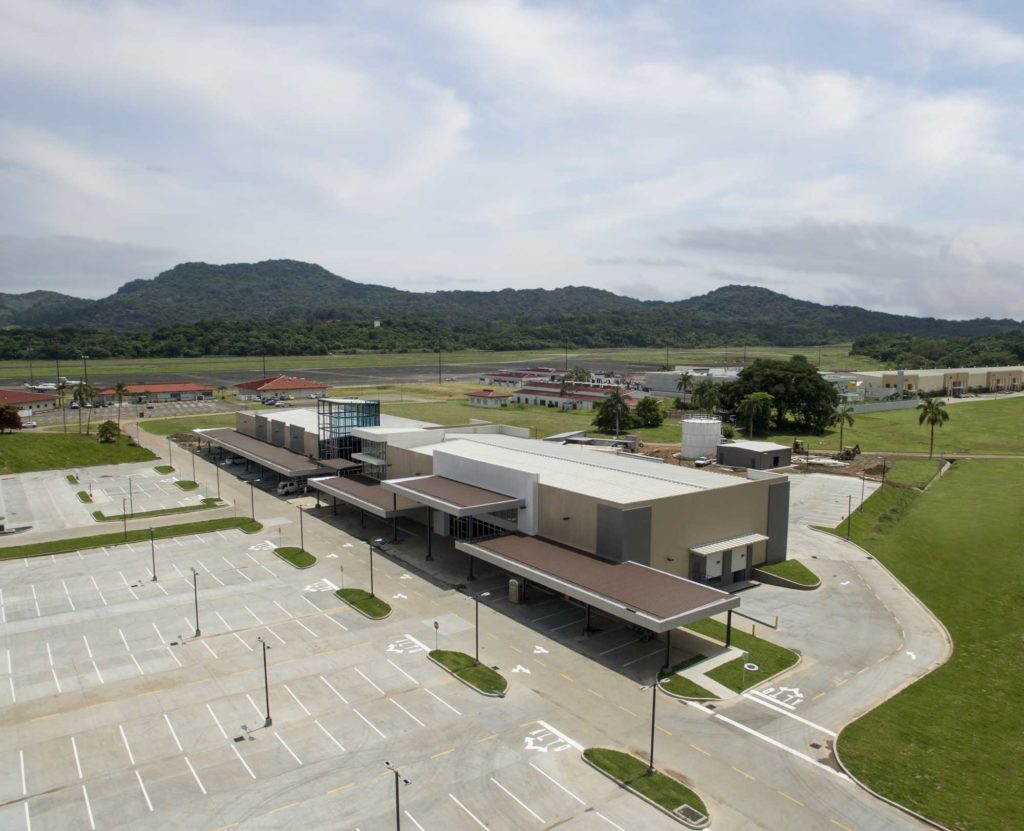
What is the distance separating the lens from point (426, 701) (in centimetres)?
3675

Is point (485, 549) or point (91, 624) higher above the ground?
point (485, 549)

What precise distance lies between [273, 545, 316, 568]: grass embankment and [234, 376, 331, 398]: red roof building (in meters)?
118

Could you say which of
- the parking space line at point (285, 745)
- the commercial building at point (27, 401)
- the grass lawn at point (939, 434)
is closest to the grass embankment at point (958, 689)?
the parking space line at point (285, 745)

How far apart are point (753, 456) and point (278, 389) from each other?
396ft

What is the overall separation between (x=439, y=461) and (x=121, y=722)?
36520 mm

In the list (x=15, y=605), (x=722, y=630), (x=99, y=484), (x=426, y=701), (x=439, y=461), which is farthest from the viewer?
(x=99, y=484)

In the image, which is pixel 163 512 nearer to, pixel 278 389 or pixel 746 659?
pixel 746 659

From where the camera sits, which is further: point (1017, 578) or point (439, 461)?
point (439, 461)

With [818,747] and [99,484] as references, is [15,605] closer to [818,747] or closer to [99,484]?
[99,484]

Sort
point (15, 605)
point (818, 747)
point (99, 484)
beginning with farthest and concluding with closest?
point (99, 484) → point (15, 605) → point (818, 747)

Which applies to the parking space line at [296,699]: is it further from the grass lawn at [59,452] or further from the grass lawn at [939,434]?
the grass lawn at [939,434]

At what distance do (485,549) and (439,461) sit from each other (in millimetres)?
17059

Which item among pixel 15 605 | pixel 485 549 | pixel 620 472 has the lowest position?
pixel 15 605

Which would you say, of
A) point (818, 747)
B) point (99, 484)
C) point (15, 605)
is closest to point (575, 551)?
point (818, 747)
